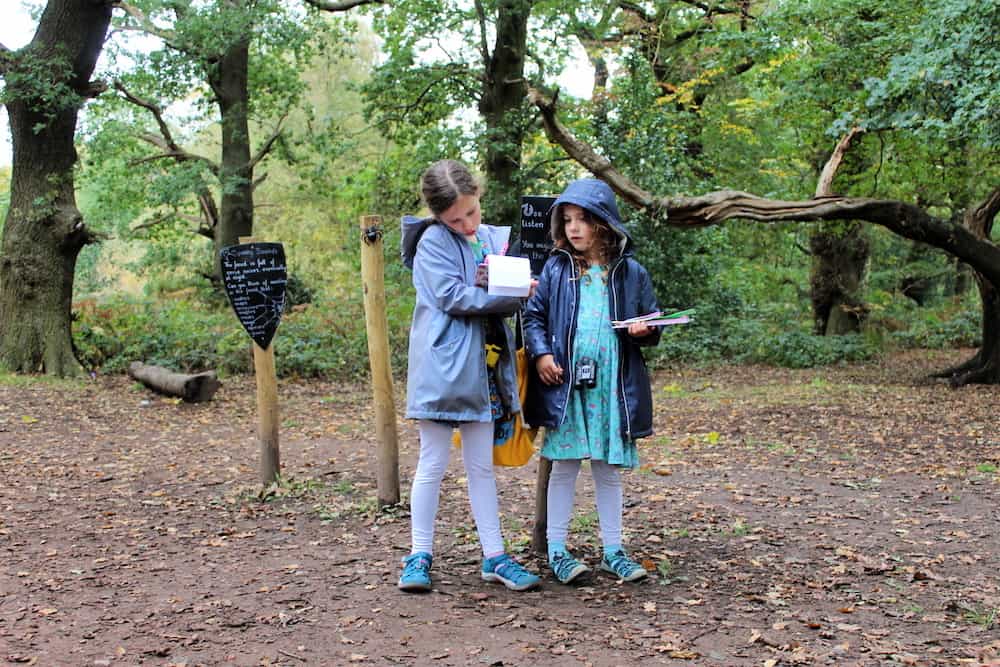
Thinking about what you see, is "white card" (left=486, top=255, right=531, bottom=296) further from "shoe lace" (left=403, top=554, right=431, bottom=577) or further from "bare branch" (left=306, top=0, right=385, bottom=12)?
"bare branch" (left=306, top=0, right=385, bottom=12)

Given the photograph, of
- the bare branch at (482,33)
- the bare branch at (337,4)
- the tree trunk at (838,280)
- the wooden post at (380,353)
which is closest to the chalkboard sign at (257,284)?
the wooden post at (380,353)

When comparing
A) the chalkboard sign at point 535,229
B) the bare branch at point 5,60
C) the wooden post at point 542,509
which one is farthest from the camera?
the bare branch at point 5,60

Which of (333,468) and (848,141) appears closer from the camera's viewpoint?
(333,468)

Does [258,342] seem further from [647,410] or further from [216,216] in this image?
[216,216]

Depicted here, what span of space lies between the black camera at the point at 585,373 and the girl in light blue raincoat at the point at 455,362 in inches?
10.8

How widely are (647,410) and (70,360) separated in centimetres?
1062

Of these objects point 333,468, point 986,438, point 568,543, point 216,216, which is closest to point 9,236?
point 216,216

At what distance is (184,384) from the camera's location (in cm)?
1083

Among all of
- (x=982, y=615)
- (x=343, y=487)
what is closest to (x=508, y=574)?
(x=982, y=615)

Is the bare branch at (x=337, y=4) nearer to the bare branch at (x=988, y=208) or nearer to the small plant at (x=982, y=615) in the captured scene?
the bare branch at (x=988, y=208)

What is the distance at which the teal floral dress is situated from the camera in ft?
12.7

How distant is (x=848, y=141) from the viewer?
10406 millimetres

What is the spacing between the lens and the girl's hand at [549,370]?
3852 millimetres

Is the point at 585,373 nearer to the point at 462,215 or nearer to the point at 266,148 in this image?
the point at 462,215
